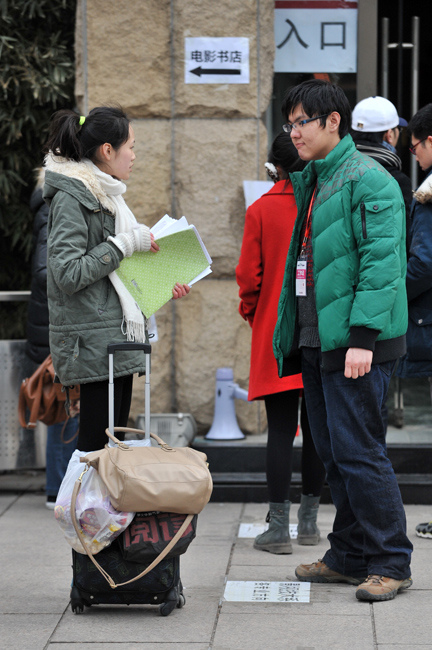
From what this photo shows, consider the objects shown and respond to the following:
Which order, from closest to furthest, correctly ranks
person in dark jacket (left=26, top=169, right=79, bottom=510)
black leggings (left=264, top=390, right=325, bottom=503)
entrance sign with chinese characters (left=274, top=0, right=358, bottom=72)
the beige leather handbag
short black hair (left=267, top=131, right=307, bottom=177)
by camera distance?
the beige leather handbag
short black hair (left=267, top=131, right=307, bottom=177)
black leggings (left=264, top=390, right=325, bottom=503)
person in dark jacket (left=26, top=169, right=79, bottom=510)
entrance sign with chinese characters (left=274, top=0, right=358, bottom=72)

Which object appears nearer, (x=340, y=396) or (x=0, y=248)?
(x=340, y=396)

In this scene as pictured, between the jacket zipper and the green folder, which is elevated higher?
the jacket zipper

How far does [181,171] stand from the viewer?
5926 millimetres

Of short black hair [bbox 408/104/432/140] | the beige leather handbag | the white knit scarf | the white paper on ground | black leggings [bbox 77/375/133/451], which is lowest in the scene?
the white paper on ground

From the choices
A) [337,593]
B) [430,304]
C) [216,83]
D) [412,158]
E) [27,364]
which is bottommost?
[337,593]

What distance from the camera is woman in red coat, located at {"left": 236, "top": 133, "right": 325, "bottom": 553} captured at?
4.49 metres

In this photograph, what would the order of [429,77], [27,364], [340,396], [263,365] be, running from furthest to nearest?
[429,77]
[27,364]
[263,365]
[340,396]

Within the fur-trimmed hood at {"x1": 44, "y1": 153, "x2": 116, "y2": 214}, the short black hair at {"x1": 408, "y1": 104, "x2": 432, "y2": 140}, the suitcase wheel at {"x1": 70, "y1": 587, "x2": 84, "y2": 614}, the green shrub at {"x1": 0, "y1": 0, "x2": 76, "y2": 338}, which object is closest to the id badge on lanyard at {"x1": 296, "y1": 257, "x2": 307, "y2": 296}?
the fur-trimmed hood at {"x1": 44, "y1": 153, "x2": 116, "y2": 214}

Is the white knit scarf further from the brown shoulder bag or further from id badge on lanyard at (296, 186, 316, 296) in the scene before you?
the brown shoulder bag

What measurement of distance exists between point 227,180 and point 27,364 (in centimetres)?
168

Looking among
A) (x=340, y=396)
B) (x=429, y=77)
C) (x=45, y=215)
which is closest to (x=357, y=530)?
(x=340, y=396)

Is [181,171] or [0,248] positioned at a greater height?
[181,171]

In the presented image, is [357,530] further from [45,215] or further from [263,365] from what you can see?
[45,215]

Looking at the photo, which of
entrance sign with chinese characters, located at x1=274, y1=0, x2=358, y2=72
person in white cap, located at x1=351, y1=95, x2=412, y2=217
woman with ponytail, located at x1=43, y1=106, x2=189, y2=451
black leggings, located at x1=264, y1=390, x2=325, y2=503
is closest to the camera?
woman with ponytail, located at x1=43, y1=106, x2=189, y2=451
